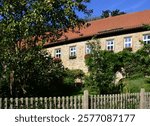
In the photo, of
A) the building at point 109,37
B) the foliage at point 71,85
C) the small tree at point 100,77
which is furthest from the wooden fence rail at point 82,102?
the building at point 109,37

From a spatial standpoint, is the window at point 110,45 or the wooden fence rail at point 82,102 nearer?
the wooden fence rail at point 82,102

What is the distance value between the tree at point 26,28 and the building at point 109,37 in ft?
69.0

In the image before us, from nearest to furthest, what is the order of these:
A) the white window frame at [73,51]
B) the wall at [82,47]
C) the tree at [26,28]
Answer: the tree at [26,28] → the wall at [82,47] → the white window frame at [73,51]

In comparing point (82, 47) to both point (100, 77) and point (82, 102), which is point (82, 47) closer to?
point (100, 77)

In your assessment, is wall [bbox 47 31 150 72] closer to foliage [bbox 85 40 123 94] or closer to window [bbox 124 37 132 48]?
window [bbox 124 37 132 48]

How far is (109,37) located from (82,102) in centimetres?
3114

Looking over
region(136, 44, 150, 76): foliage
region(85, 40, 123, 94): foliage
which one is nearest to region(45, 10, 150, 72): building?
region(136, 44, 150, 76): foliage

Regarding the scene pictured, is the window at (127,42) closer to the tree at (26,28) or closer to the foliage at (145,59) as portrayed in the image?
the foliage at (145,59)

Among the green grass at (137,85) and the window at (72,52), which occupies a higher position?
the window at (72,52)

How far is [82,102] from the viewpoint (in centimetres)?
1107

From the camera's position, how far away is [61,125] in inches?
157

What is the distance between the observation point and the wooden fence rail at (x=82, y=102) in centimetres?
950

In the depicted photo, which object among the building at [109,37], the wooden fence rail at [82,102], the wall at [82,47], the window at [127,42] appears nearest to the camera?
the wooden fence rail at [82,102]

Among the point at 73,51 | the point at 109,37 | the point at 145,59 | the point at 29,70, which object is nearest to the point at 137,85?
the point at 145,59
